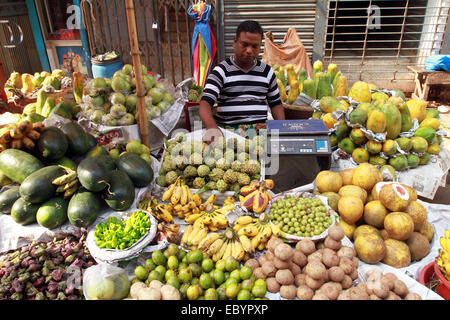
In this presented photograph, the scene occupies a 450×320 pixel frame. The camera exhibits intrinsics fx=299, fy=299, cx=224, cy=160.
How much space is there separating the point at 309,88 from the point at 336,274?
312 centimetres

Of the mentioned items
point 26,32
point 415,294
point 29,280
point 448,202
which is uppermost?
point 26,32

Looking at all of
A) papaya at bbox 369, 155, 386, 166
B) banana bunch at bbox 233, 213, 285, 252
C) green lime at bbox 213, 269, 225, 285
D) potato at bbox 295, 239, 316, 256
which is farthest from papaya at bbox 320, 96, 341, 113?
green lime at bbox 213, 269, 225, 285

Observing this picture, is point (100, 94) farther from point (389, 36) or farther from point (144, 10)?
point (389, 36)

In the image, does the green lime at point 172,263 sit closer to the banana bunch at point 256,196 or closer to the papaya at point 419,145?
the banana bunch at point 256,196

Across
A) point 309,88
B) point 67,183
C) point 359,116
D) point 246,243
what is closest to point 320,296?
point 246,243

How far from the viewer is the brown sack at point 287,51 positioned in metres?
5.83

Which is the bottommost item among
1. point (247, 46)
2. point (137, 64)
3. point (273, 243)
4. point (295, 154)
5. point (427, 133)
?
point (273, 243)

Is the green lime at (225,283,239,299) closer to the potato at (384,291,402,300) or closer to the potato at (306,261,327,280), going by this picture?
the potato at (306,261,327,280)

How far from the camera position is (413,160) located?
2896 millimetres

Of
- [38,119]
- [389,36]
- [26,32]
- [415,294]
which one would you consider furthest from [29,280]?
[389,36]

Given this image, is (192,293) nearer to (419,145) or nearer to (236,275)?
(236,275)

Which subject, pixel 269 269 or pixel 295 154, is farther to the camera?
pixel 295 154

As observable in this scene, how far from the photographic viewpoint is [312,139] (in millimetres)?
2359

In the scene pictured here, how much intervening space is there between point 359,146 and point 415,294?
1.81 meters
